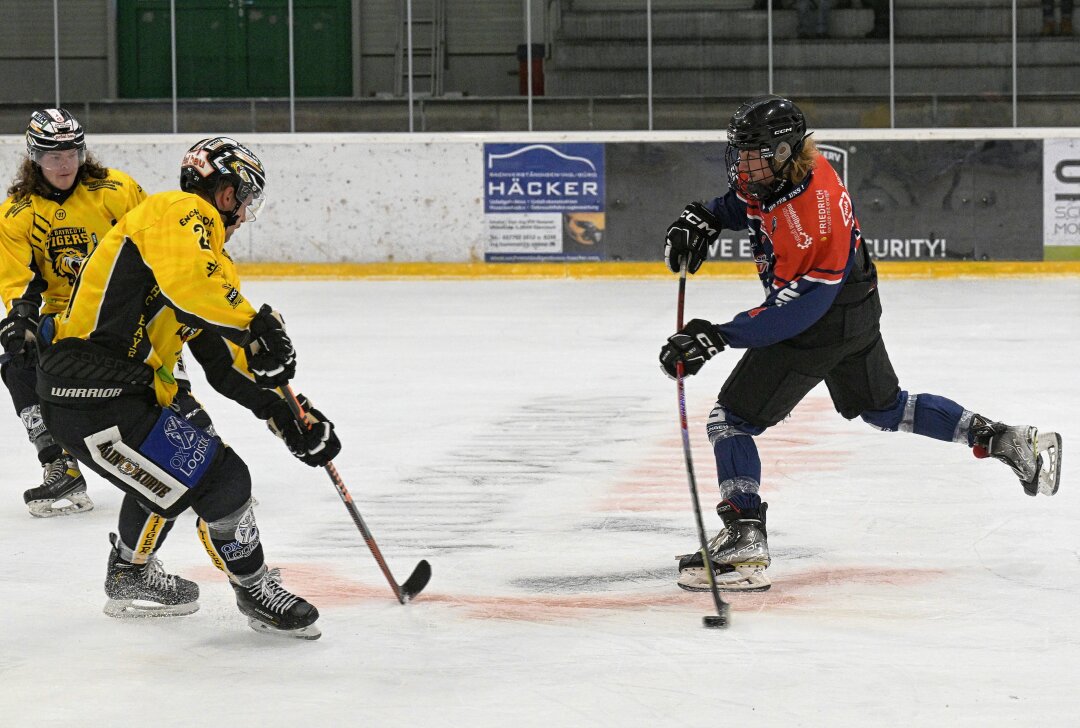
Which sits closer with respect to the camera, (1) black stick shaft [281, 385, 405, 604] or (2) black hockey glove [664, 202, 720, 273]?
(1) black stick shaft [281, 385, 405, 604]

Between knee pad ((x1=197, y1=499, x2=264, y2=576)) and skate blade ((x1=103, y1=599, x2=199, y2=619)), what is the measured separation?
0.30m

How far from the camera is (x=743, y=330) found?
140 inches

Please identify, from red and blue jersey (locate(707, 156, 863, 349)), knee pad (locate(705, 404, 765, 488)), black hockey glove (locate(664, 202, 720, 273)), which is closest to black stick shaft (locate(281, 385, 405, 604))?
Answer: knee pad (locate(705, 404, 765, 488))

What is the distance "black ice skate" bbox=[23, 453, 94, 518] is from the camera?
463 centimetres

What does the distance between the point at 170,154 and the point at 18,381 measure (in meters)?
10.0

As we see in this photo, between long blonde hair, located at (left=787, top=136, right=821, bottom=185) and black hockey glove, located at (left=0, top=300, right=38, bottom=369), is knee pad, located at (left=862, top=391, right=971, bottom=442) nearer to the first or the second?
long blonde hair, located at (left=787, top=136, right=821, bottom=185)

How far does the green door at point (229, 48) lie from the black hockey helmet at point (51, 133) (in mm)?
11034

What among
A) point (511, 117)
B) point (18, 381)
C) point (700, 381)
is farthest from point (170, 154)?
point (18, 381)

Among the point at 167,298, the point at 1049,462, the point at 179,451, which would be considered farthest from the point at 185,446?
the point at 1049,462

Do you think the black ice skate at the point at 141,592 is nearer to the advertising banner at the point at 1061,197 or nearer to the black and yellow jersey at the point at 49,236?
the black and yellow jersey at the point at 49,236

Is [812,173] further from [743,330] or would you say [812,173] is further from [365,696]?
[365,696]

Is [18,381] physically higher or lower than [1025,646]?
higher

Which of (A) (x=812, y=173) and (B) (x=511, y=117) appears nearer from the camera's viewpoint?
(A) (x=812, y=173)

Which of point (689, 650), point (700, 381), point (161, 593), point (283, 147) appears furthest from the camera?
point (283, 147)
